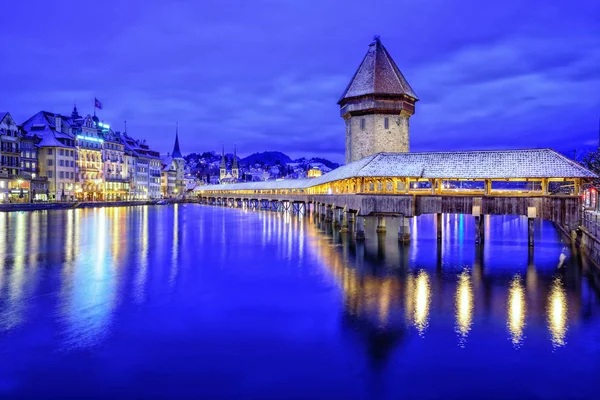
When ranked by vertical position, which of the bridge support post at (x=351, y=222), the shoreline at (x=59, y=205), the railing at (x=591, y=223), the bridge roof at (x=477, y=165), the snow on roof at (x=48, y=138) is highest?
the snow on roof at (x=48, y=138)

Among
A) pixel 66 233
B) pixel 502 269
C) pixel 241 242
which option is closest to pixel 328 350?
pixel 502 269

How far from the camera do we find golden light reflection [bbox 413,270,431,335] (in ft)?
45.2

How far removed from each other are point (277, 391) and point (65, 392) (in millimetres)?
4466

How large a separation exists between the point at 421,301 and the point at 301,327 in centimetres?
496

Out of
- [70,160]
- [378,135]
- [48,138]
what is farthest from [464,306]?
[70,160]

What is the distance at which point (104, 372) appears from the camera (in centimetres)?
1047

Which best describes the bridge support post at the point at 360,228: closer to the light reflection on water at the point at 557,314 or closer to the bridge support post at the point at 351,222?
the bridge support post at the point at 351,222

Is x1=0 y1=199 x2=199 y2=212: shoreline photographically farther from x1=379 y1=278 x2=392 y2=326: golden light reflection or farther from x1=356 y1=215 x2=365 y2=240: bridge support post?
x1=379 y1=278 x2=392 y2=326: golden light reflection

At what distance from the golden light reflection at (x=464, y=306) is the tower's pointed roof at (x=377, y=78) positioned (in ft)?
103

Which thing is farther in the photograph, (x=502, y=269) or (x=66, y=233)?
(x=66, y=233)

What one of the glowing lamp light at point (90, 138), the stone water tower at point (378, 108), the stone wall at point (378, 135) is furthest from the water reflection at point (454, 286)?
the glowing lamp light at point (90, 138)

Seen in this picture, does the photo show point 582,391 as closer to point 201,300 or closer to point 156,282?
point 201,300

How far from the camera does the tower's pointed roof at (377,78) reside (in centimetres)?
4822

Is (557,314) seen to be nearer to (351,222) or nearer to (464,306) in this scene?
(464,306)
